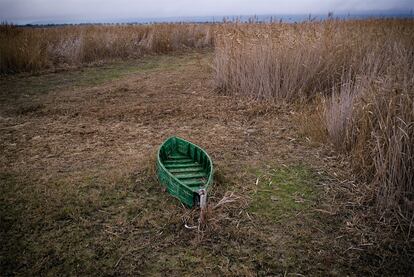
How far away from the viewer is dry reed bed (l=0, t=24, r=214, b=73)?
294 inches

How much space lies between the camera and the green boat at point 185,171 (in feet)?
7.96

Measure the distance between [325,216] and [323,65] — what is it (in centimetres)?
323

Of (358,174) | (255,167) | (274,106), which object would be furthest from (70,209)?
(274,106)

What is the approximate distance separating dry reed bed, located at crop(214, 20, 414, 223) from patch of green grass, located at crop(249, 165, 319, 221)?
473 mm

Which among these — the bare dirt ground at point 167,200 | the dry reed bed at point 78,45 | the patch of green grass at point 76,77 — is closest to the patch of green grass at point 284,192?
the bare dirt ground at point 167,200

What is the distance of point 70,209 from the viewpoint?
2.50m

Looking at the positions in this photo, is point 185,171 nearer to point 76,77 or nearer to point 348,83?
point 348,83

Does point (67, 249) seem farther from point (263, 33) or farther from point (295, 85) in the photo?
point (263, 33)

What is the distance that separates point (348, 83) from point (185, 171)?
6.72 feet

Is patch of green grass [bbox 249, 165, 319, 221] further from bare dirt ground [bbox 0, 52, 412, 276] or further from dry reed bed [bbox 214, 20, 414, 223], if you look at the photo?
dry reed bed [bbox 214, 20, 414, 223]

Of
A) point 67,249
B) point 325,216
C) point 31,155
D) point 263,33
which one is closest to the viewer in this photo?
point 67,249

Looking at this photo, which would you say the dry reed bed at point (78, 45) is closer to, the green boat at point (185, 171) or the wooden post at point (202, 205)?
the green boat at point (185, 171)

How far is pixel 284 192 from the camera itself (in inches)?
108

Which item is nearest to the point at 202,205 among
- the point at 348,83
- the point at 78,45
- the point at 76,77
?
the point at 348,83
